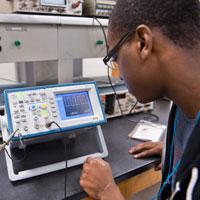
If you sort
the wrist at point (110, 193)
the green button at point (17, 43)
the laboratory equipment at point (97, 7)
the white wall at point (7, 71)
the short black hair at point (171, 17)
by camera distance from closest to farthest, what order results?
the short black hair at point (171, 17) < the wrist at point (110, 193) < the green button at point (17, 43) < the laboratory equipment at point (97, 7) < the white wall at point (7, 71)

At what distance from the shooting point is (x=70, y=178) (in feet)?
3.14

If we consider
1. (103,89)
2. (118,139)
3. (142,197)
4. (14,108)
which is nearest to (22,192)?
(14,108)

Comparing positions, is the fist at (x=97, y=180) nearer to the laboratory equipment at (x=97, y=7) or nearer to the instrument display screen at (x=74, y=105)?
the instrument display screen at (x=74, y=105)

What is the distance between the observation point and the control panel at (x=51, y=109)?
0.91 m

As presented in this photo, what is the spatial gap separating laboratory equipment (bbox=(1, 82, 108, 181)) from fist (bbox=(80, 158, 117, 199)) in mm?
120

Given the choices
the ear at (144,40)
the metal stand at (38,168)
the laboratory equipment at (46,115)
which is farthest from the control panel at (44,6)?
the ear at (144,40)

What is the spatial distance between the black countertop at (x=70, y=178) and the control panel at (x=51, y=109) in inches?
7.3

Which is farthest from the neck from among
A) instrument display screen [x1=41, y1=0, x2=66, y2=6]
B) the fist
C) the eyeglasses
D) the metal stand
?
instrument display screen [x1=41, y1=0, x2=66, y2=6]

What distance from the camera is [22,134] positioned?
0.89 m

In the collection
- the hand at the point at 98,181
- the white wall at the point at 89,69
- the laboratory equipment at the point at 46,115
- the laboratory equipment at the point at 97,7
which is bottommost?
the white wall at the point at 89,69

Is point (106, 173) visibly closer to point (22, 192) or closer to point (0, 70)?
point (22, 192)

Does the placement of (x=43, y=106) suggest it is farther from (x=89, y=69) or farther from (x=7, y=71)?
(x=89, y=69)

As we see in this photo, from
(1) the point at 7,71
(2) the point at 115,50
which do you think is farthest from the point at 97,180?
(1) the point at 7,71

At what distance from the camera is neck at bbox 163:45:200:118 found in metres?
0.65
